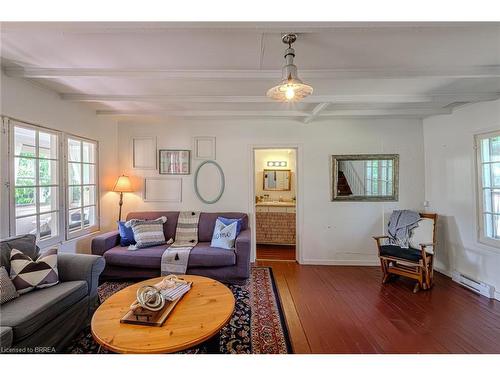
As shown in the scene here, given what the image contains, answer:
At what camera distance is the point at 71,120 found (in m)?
2.86

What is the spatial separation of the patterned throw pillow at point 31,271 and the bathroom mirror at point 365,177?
11.5 feet

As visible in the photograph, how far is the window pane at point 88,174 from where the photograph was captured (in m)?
3.17

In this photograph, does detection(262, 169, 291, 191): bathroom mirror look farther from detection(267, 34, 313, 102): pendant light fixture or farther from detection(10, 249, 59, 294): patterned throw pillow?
detection(10, 249, 59, 294): patterned throw pillow

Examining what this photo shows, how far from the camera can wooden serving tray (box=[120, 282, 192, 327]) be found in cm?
134

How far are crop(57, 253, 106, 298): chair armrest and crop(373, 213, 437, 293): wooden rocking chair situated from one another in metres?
3.28

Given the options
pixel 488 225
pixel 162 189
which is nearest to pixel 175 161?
pixel 162 189

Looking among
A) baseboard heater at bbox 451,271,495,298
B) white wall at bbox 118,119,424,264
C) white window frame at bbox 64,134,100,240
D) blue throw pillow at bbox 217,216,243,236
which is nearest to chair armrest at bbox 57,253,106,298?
white window frame at bbox 64,134,100,240

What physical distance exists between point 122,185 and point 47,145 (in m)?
1.05

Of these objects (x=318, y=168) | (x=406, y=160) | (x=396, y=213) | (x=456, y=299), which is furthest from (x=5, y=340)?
(x=406, y=160)

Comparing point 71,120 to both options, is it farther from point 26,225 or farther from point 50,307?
point 50,307

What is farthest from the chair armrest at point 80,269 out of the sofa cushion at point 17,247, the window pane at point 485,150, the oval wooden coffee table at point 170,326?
the window pane at point 485,150

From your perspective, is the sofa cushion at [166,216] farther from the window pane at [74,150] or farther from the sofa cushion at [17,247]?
the sofa cushion at [17,247]
